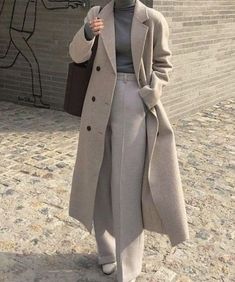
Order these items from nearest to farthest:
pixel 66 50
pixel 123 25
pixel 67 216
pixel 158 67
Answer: pixel 123 25 → pixel 158 67 → pixel 67 216 → pixel 66 50

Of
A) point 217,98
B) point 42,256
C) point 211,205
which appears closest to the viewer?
point 42,256

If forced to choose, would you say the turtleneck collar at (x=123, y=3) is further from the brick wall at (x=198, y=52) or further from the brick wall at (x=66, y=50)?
the brick wall at (x=66, y=50)

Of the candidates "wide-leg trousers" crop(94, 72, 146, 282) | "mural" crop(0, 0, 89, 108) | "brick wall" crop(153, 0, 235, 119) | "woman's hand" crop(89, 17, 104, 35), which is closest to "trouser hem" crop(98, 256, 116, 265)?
"wide-leg trousers" crop(94, 72, 146, 282)

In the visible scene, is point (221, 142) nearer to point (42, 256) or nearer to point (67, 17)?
point (67, 17)

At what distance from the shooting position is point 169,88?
24.0 feet

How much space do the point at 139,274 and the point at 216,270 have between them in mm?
610

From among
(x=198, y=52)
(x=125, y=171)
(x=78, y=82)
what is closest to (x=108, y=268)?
(x=125, y=171)

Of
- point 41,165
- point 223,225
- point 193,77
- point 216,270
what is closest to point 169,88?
point 193,77

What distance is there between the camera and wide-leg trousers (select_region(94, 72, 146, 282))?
2889 millimetres

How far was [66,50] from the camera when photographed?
303 inches

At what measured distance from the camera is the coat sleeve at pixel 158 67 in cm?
284

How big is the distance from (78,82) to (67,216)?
62.4 inches

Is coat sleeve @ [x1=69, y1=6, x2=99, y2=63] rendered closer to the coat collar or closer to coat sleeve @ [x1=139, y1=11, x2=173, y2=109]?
the coat collar

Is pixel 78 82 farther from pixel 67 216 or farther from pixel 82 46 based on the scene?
pixel 67 216
